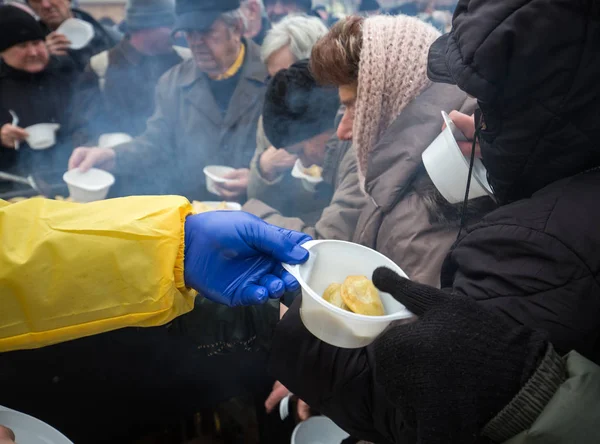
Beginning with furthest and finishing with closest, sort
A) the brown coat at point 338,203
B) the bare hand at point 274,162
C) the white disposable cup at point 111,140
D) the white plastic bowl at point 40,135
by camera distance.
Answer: the white disposable cup at point 111,140 → the white plastic bowl at point 40,135 → the bare hand at point 274,162 → the brown coat at point 338,203

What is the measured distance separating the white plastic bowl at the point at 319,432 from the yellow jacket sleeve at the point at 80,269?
0.89 m

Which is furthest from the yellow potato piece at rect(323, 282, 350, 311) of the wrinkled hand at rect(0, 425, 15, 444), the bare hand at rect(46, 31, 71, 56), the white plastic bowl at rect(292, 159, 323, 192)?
the bare hand at rect(46, 31, 71, 56)

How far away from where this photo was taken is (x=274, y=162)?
9.82 feet

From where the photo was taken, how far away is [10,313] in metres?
1.09

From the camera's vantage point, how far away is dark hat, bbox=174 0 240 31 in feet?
11.0

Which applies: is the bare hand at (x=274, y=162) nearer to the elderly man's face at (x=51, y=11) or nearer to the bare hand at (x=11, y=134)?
the bare hand at (x=11, y=134)

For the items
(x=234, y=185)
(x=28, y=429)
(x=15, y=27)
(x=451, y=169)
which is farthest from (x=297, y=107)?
(x=15, y=27)

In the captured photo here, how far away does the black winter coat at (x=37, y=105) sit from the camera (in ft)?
11.9

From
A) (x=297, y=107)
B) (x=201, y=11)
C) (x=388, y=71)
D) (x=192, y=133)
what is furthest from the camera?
(x=192, y=133)

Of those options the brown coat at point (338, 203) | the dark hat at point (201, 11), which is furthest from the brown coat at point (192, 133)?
the brown coat at point (338, 203)

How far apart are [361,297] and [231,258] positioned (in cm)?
49

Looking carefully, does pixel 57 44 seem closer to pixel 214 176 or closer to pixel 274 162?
pixel 214 176

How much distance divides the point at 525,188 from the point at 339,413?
91 centimetres

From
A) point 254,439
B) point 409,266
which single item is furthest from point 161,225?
point 254,439
